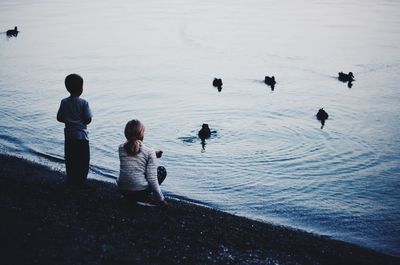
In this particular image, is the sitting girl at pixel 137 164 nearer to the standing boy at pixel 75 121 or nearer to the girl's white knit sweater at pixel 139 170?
the girl's white knit sweater at pixel 139 170

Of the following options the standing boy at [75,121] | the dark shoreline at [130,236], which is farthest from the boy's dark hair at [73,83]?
the dark shoreline at [130,236]

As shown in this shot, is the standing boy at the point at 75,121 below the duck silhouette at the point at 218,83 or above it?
below

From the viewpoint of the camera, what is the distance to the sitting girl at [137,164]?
656 centimetres

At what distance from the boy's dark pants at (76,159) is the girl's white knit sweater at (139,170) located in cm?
104

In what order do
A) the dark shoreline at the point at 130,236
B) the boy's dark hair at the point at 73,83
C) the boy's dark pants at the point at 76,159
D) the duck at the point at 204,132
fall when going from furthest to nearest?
the duck at the point at 204,132, the boy's dark pants at the point at 76,159, the boy's dark hair at the point at 73,83, the dark shoreline at the point at 130,236

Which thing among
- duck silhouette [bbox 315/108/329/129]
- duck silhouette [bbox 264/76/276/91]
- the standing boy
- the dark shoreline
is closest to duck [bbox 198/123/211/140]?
duck silhouette [bbox 315/108/329/129]

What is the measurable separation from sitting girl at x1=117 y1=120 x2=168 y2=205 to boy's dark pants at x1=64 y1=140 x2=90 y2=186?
3.51 ft

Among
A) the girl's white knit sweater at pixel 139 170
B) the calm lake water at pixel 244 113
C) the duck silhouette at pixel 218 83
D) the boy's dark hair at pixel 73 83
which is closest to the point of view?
the girl's white knit sweater at pixel 139 170

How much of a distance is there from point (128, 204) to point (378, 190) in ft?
24.5

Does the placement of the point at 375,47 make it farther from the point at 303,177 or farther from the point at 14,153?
the point at 14,153

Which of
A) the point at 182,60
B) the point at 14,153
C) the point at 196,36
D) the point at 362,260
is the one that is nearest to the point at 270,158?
the point at 362,260

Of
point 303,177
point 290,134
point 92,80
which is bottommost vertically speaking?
point 303,177

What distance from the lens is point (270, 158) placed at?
13555mm

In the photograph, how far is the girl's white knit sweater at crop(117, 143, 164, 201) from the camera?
22.1 feet
